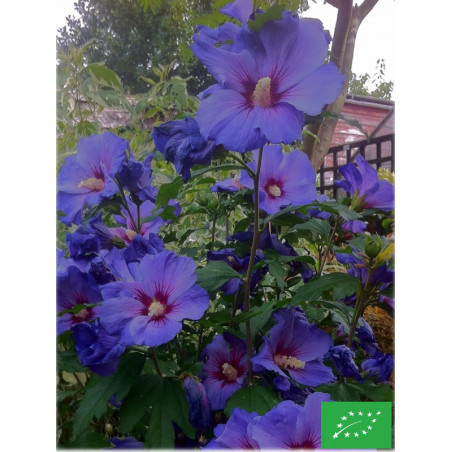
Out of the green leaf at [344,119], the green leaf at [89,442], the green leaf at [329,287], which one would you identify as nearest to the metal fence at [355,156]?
the green leaf at [344,119]

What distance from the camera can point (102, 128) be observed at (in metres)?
0.67

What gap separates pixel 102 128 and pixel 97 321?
0.33m

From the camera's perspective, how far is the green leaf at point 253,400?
417 mm

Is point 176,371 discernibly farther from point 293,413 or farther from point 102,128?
point 102,128

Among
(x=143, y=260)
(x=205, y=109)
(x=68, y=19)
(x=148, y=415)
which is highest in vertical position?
(x=68, y=19)

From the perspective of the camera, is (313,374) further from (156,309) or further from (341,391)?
(156,309)

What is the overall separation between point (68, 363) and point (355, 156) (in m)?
0.36

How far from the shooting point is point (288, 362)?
0.45 m

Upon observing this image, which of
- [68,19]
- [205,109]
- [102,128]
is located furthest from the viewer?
[102,128]

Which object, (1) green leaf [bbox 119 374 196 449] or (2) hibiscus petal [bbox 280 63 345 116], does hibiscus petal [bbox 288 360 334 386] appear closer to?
(1) green leaf [bbox 119 374 196 449]

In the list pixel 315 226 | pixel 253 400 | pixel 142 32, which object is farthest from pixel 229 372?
pixel 142 32

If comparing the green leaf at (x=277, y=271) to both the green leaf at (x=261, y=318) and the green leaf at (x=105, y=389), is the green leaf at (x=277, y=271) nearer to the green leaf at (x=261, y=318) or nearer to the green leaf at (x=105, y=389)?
the green leaf at (x=261, y=318)

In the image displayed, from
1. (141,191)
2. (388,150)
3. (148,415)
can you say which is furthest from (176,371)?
(388,150)

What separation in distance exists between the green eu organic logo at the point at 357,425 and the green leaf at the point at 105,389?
16cm
